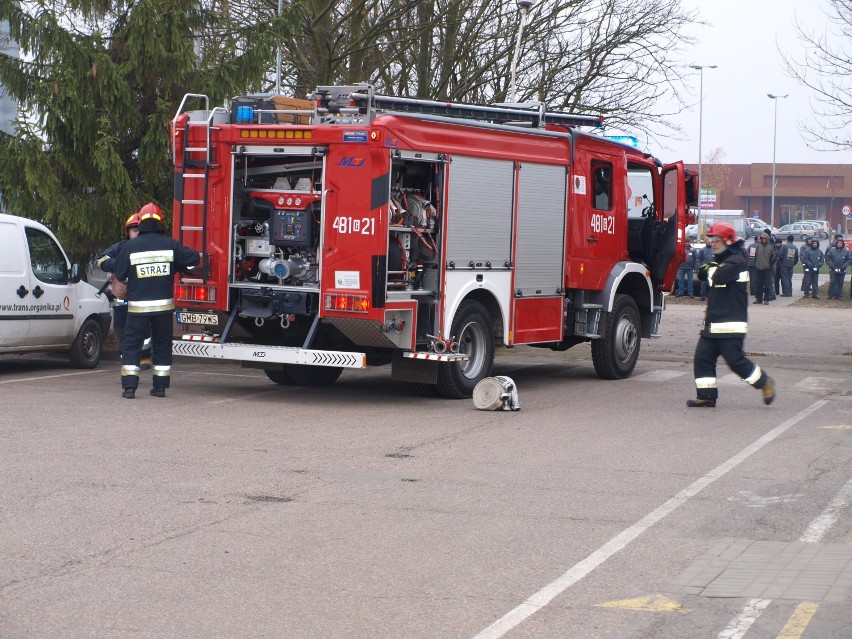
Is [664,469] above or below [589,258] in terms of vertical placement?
below

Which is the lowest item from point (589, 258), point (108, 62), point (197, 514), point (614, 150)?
point (197, 514)

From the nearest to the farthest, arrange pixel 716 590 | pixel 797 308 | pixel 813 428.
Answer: pixel 716 590
pixel 813 428
pixel 797 308

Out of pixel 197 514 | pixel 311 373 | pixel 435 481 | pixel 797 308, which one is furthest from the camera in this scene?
pixel 797 308

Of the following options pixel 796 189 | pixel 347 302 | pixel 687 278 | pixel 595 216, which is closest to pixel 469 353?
pixel 347 302

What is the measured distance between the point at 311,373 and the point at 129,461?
17.0ft

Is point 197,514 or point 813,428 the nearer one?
point 197,514

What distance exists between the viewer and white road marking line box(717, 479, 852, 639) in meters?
5.24

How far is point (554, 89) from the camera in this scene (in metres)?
25.4

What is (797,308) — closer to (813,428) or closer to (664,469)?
(813,428)

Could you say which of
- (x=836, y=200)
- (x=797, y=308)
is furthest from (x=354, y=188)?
(x=836, y=200)

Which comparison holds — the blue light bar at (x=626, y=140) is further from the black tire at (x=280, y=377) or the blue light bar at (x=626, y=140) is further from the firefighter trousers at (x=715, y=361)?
the black tire at (x=280, y=377)

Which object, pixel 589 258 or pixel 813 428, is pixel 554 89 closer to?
pixel 589 258

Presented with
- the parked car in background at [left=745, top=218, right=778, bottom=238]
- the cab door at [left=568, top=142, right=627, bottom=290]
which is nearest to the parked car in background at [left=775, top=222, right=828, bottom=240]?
the parked car in background at [left=745, top=218, right=778, bottom=238]

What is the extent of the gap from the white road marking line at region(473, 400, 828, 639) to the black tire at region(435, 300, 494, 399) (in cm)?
342
